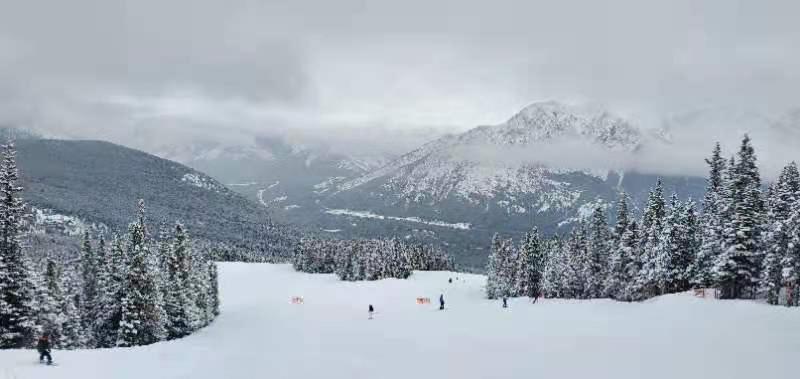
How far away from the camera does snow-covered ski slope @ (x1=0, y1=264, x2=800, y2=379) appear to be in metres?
29.4

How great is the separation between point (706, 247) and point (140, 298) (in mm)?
53815

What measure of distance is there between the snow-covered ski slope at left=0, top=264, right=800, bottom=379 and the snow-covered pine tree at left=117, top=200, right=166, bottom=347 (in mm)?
4144

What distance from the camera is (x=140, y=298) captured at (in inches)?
2020

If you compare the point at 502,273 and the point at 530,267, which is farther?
the point at 502,273

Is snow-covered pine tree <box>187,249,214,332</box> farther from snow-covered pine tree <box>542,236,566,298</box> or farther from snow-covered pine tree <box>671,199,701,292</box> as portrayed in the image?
snow-covered pine tree <box>671,199,701,292</box>

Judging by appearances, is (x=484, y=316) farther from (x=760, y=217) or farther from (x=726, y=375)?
(x=726, y=375)

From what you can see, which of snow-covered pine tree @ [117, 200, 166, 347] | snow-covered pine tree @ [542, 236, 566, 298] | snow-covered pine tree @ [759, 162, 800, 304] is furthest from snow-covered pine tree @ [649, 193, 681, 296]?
snow-covered pine tree @ [117, 200, 166, 347]

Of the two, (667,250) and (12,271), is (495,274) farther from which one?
(12,271)

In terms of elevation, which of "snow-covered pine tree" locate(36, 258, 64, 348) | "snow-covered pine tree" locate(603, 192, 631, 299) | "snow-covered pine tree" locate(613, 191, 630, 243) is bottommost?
"snow-covered pine tree" locate(36, 258, 64, 348)

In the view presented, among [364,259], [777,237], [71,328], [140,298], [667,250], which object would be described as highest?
[777,237]

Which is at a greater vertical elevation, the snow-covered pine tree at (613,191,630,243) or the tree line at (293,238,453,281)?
the snow-covered pine tree at (613,191,630,243)

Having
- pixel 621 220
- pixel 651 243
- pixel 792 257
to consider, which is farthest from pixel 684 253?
pixel 792 257

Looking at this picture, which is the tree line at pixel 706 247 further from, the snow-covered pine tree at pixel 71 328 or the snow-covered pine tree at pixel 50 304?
the snow-covered pine tree at pixel 71 328

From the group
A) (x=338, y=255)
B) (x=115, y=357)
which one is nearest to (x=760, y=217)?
(x=115, y=357)
